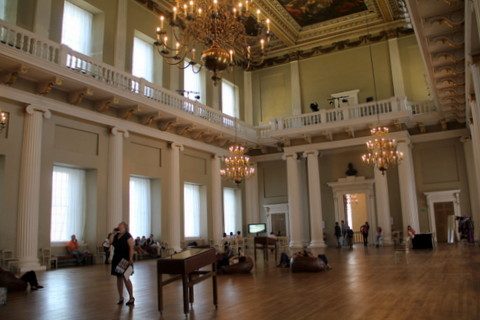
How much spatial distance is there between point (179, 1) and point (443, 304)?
6.34m

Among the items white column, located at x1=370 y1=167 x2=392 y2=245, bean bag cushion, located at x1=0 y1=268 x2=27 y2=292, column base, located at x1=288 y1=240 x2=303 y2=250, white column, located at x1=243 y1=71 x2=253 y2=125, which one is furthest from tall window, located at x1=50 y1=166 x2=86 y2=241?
white column, located at x1=370 y1=167 x2=392 y2=245

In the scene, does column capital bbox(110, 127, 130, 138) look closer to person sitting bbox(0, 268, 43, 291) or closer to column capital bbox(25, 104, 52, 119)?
column capital bbox(25, 104, 52, 119)

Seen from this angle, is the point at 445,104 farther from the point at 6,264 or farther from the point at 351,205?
the point at 6,264

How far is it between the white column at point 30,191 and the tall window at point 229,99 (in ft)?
35.8

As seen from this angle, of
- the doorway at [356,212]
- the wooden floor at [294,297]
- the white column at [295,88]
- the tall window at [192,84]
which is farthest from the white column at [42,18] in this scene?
the doorway at [356,212]

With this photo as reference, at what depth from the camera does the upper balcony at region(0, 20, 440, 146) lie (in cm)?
1141

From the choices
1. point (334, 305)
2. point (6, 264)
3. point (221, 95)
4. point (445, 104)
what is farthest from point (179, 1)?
point (221, 95)

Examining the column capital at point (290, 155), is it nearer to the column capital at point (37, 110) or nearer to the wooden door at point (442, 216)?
the wooden door at point (442, 216)

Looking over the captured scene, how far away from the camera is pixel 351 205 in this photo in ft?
89.0

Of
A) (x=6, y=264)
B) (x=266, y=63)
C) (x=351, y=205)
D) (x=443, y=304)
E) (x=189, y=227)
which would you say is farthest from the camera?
(x=351, y=205)

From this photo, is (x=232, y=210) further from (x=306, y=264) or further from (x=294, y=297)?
(x=294, y=297)

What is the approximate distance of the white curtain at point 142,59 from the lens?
661 inches

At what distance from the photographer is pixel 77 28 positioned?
14.6 m

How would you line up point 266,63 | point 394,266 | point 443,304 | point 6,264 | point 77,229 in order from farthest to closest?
point 266,63, point 77,229, point 6,264, point 394,266, point 443,304
